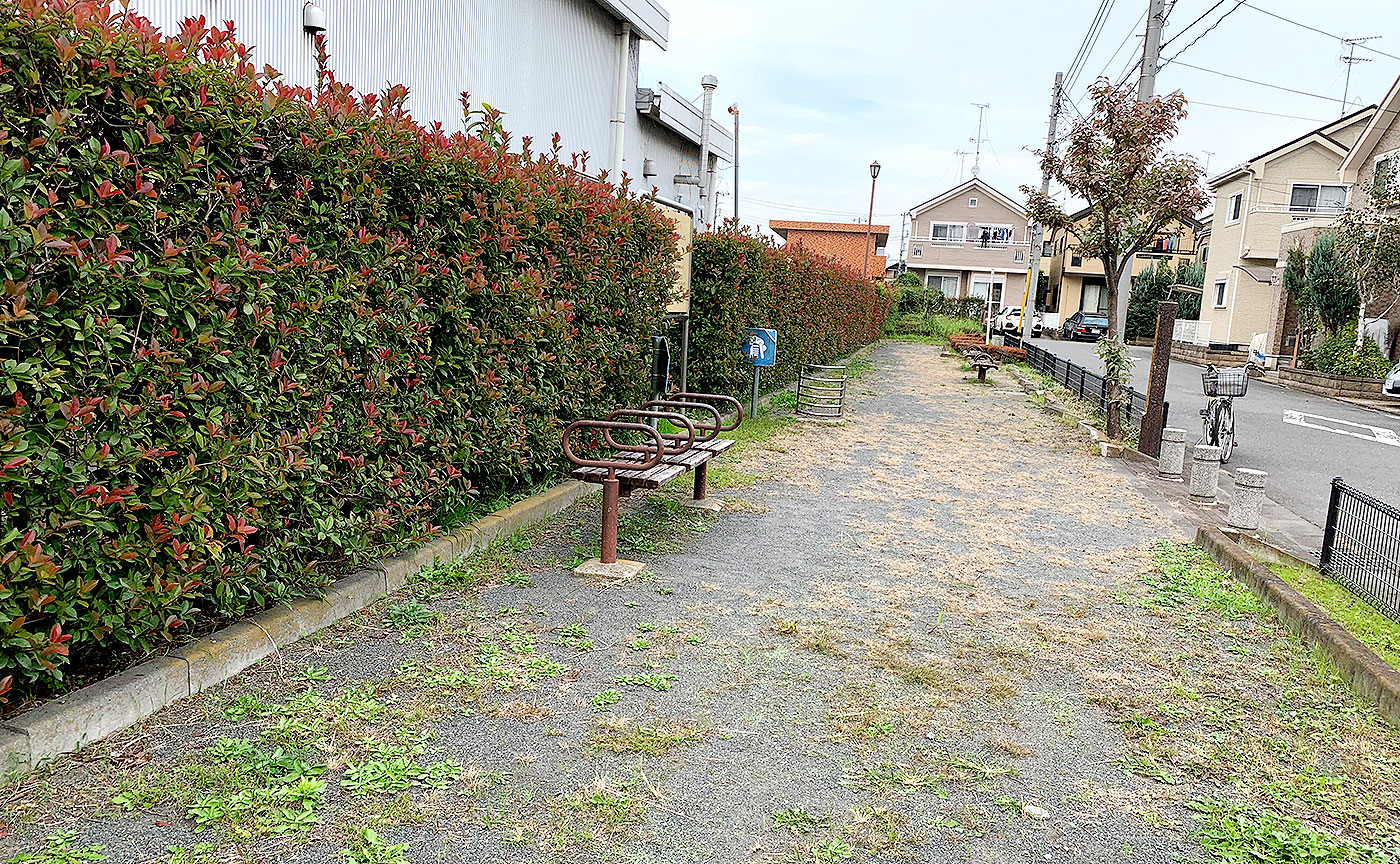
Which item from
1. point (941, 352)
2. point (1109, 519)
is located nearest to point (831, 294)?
point (941, 352)

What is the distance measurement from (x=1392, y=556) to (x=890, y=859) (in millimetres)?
4298

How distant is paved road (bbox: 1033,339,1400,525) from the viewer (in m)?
10.2

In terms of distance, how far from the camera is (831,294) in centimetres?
2095

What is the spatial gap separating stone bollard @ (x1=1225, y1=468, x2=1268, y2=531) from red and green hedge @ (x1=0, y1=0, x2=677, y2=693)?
221 inches

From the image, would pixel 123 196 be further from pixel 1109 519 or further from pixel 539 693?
pixel 1109 519

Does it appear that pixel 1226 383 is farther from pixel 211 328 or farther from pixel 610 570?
pixel 211 328

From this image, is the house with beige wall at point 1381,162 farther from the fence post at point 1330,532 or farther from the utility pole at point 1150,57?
the fence post at point 1330,532

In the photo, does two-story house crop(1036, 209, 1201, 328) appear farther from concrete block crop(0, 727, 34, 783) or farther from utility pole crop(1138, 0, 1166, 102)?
concrete block crop(0, 727, 34, 783)

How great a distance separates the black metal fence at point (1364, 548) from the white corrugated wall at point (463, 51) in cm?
937

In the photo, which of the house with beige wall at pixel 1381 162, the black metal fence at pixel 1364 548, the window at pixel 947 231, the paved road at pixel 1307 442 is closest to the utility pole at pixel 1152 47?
the paved road at pixel 1307 442

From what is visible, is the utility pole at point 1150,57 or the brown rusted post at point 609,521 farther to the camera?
the utility pole at point 1150,57

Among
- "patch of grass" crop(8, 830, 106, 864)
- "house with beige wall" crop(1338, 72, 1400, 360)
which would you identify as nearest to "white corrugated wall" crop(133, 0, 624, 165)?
"patch of grass" crop(8, 830, 106, 864)

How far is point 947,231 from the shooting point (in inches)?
2208

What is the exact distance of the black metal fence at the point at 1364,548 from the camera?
17.6 feet
